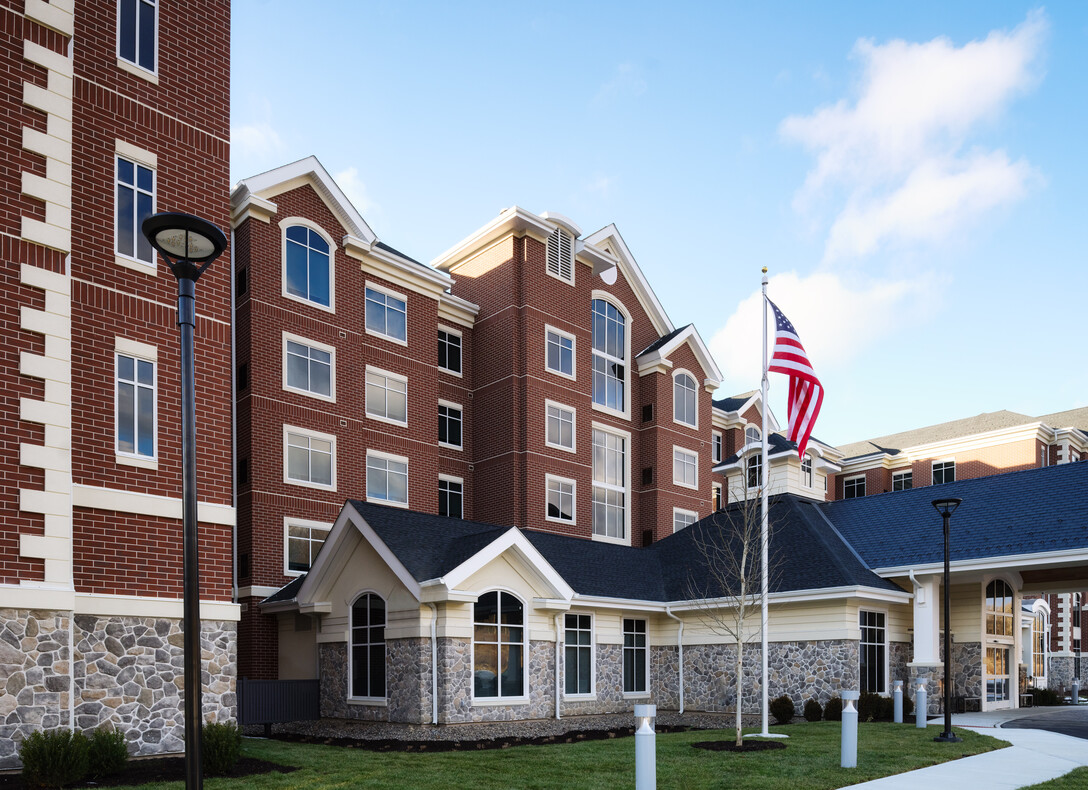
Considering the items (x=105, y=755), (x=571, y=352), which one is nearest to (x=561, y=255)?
(x=571, y=352)

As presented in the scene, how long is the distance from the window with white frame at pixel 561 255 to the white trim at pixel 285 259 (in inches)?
335

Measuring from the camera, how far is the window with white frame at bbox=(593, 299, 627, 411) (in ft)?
116

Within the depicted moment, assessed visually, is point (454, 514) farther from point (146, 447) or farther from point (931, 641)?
point (146, 447)

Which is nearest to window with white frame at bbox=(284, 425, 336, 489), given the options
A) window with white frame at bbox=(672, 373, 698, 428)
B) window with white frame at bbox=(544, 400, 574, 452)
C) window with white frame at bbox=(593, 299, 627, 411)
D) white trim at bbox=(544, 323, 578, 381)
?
window with white frame at bbox=(544, 400, 574, 452)

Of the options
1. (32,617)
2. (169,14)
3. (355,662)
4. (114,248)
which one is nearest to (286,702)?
(355,662)

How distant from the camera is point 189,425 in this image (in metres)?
7.16

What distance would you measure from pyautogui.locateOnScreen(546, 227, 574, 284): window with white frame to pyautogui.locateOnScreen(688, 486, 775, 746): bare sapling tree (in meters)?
10.7

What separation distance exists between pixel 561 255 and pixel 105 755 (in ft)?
80.8

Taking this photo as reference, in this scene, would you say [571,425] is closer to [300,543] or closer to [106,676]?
[300,543]

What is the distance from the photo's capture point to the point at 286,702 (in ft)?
68.6

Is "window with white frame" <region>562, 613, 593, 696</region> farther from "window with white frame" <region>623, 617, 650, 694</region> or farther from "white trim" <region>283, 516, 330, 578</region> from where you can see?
A: "white trim" <region>283, 516, 330, 578</region>

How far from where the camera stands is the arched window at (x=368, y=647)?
2014 cm

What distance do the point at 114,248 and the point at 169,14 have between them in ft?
15.2

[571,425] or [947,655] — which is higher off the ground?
[571,425]
